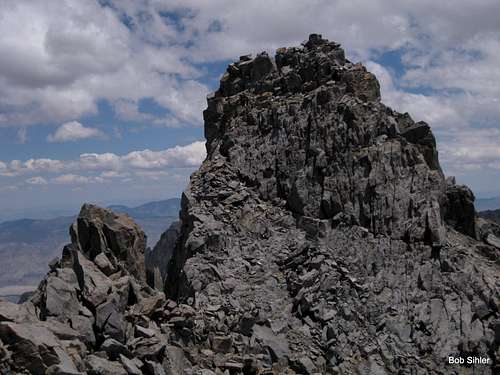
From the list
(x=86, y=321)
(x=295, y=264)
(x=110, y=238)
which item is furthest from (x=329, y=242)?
(x=86, y=321)

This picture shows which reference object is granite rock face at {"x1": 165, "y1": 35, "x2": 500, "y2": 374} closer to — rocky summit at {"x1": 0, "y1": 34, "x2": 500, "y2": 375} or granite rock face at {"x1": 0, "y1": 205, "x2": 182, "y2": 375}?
Answer: rocky summit at {"x1": 0, "y1": 34, "x2": 500, "y2": 375}

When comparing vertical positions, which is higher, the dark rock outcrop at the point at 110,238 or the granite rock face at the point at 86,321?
the dark rock outcrop at the point at 110,238

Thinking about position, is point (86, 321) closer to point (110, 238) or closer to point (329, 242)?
point (110, 238)

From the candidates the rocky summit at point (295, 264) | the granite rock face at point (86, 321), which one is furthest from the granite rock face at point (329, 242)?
the granite rock face at point (86, 321)

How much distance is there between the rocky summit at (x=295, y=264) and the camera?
31.1 m

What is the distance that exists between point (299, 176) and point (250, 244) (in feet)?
29.5

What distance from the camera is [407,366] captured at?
3775cm

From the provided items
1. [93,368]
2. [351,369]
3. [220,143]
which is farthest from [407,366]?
[220,143]

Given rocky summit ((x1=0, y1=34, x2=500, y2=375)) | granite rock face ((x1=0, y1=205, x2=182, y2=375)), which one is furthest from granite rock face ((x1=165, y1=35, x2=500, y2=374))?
granite rock face ((x1=0, y1=205, x2=182, y2=375))

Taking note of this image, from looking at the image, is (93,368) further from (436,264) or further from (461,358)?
(436,264)

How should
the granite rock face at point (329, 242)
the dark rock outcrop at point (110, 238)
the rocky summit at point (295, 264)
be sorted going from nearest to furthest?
the rocky summit at point (295, 264)
the granite rock face at point (329, 242)
the dark rock outcrop at point (110, 238)

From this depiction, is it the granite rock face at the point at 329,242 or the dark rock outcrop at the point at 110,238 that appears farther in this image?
the dark rock outcrop at the point at 110,238

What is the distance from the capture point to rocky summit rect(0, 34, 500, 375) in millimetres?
31094

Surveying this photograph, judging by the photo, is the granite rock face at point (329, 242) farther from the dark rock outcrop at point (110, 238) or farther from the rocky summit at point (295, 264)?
the dark rock outcrop at point (110, 238)
